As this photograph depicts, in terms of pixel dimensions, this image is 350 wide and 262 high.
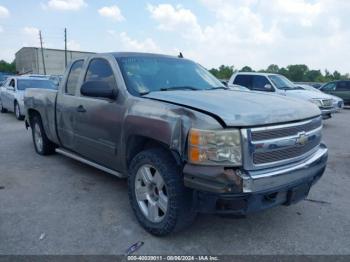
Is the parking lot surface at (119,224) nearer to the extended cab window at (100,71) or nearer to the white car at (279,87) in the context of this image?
the extended cab window at (100,71)

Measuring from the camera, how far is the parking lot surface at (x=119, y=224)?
3121 millimetres

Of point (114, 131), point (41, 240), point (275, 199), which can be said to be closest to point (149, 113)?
point (114, 131)

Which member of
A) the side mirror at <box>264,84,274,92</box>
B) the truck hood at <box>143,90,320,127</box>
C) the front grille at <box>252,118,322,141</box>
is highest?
the truck hood at <box>143,90,320,127</box>

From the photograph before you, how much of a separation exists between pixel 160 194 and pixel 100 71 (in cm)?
196

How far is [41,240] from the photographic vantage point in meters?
3.22

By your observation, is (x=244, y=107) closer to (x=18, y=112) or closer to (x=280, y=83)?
(x=280, y=83)

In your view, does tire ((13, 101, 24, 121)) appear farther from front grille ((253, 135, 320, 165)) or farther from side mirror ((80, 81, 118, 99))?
front grille ((253, 135, 320, 165))

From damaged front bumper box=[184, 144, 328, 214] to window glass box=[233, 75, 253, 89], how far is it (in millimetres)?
9486

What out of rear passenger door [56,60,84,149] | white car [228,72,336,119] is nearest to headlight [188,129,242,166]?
rear passenger door [56,60,84,149]

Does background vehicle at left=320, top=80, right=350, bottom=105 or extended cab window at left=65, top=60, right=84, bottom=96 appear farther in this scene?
background vehicle at left=320, top=80, right=350, bottom=105

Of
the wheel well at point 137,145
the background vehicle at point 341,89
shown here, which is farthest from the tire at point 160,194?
the background vehicle at point 341,89

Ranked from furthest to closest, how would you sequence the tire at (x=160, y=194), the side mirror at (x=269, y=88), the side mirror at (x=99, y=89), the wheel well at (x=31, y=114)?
the side mirror at (x=269, y=88)
the wheel well at (x=31, y=114)
the side mirror at (x=99, y=89)
the tire at (x=160, y=194)

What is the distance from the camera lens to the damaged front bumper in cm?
269

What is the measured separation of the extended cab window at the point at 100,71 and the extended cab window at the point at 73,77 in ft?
1.01
